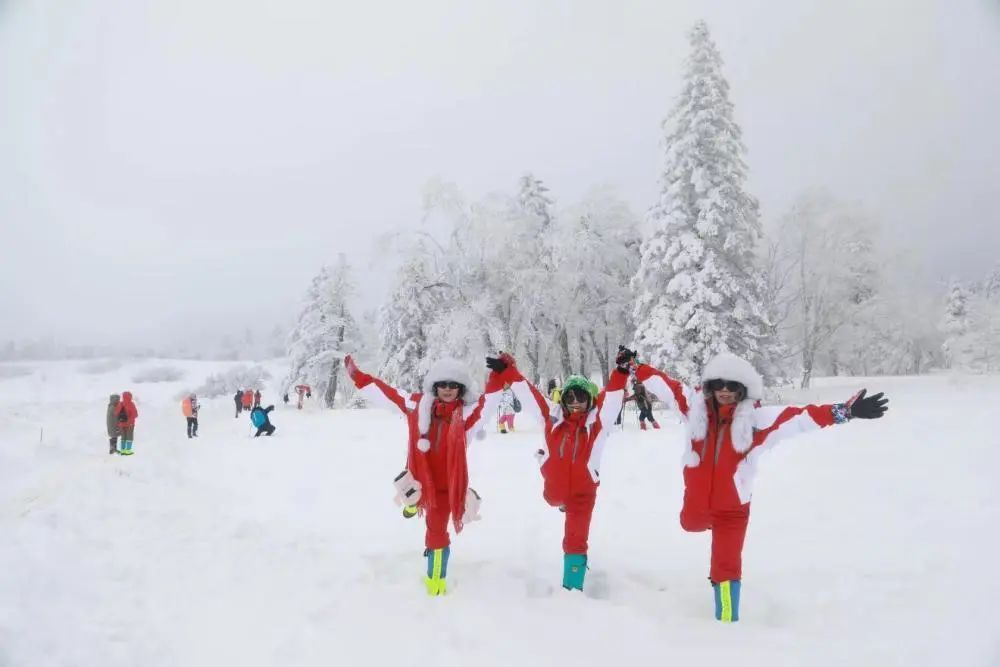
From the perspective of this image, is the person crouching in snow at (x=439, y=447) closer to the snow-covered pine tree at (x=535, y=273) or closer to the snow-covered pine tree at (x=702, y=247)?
the snow-covered pine tree at (x=702, y=247)

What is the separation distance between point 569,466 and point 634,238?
85.1 ft

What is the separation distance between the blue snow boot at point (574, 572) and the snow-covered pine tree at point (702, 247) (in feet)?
49.7

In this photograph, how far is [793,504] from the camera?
24.5 feet

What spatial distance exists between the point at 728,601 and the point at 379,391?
3.38m

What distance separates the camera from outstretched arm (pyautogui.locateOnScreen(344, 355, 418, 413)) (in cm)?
522

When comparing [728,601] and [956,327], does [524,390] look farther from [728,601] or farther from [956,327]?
[956,327]

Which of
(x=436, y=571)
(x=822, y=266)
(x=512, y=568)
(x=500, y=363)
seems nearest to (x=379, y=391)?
(x=500, y=363)

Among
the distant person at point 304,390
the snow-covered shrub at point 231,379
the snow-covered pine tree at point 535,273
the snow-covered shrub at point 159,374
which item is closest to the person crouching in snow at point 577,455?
the snow-covered pine tree at point 535,273

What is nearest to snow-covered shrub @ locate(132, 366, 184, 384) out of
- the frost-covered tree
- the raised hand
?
the frost-covered tree

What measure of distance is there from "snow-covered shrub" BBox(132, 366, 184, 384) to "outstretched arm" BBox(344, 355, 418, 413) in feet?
147

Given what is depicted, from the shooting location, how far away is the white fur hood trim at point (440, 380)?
5008 mm

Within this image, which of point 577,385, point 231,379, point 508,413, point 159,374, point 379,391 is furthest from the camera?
point 231,379

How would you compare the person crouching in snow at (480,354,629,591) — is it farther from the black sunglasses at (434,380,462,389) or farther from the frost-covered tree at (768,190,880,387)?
the frost-covered tree at (768,190,880,387)

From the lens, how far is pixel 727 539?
14.0ft
